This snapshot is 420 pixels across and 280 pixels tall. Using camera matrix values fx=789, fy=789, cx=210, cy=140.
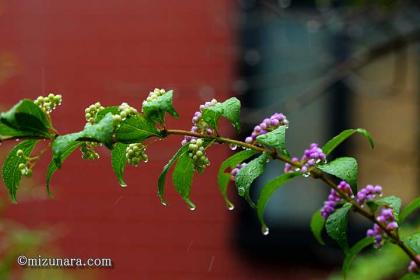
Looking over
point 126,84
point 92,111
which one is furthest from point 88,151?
point 126,84

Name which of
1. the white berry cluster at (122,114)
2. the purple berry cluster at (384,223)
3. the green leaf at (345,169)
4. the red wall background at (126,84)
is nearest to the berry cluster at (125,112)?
the white berry cluster at (122,114)

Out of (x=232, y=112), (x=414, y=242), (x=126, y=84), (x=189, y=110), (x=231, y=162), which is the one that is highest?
(x=232, y=112)

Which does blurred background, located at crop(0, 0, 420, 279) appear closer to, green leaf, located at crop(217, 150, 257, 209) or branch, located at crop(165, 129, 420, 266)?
green leaf, located at crop(217, 150, 257, 209)

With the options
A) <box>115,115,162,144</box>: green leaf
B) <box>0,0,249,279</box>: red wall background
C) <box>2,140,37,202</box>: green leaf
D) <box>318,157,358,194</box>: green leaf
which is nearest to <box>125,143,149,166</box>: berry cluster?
<box>115,115,162,144</box>: green leaf

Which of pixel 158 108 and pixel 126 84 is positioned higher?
pixel 158 108

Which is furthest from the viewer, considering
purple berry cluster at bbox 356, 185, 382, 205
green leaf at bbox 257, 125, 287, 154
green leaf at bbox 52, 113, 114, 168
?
purple berry cluster at bbox 356, 185, 382, 205

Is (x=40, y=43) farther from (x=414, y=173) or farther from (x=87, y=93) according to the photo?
(x=414, y=173)

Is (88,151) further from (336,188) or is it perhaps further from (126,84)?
(126,84)
